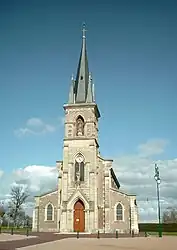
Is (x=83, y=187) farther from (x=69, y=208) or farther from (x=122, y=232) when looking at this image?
(x=122, y=232)

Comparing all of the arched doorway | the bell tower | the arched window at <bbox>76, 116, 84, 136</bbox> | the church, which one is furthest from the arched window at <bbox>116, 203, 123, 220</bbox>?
the arched window at <bbox>76, 116, 84, 136</bbox>

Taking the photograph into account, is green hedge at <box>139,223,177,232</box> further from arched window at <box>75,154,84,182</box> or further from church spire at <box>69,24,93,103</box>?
church spire at <box>69,24,93,103</box>

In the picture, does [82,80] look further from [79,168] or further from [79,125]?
[79,168]

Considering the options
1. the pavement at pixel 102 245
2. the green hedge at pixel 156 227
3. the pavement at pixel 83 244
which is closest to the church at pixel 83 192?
the pavement at pixel 83 244

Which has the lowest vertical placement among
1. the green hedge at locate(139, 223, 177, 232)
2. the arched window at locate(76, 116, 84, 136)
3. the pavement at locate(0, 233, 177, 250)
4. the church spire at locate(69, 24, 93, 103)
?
the green hedge at locate(139, 223, 177, 232)

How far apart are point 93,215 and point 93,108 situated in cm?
1621

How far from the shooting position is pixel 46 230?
4681 centimetres

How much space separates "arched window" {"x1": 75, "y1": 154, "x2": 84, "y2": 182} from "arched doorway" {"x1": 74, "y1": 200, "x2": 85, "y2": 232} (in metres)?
3.33

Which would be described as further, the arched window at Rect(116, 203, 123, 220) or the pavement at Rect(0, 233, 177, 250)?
the arched window at Rect(116, 203, 123, 220)

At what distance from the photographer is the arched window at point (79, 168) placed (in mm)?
46094

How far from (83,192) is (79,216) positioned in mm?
3383

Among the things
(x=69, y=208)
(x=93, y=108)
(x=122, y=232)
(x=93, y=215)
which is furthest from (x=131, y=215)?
(x=93, y=108)

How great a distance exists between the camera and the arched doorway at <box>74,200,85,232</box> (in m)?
44.0

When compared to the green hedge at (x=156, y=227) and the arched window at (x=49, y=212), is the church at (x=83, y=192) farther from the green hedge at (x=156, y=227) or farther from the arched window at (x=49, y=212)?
the green hedge at (x=156, y=227)
